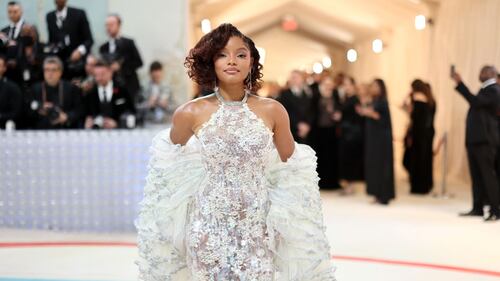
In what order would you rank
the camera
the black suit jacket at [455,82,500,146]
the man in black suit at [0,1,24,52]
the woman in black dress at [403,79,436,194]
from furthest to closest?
the woman in black dress at [403,79,436,194] → the man in black suit at [0,1,24,52] → the black suit jacket at [455,82,500,146] → the camera

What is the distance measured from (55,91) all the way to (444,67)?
8281 millimetres

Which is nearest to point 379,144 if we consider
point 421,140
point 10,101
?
point 421,140

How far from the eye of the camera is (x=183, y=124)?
3420mm

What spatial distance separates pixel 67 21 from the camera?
913 cm

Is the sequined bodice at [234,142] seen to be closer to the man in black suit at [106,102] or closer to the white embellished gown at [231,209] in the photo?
the white embellished gown at [231,209]

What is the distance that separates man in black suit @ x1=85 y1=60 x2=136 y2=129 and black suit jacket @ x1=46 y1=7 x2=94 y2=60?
0.93 m

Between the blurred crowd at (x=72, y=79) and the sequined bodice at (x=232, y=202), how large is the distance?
16.2 feet

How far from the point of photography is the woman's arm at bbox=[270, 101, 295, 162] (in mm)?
3430

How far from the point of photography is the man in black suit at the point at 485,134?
841 cm

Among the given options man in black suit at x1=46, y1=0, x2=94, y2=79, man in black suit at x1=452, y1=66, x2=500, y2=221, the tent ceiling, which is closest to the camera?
man in black suit at x1=46, y1=0, x2=94, y2=79

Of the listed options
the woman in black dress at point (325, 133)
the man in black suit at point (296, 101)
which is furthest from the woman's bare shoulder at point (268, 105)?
the woman in black dress at point (325, 133)

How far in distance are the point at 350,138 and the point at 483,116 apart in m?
A: 3.32

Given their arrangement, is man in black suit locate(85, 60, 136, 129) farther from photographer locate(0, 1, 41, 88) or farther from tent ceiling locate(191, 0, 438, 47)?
tent ceiling locate(191, 0, 438, 47)

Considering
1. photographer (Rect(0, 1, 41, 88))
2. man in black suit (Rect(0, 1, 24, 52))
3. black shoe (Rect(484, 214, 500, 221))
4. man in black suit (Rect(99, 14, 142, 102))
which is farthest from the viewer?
man in black suit (Rect(0, 1, 24, 52))
